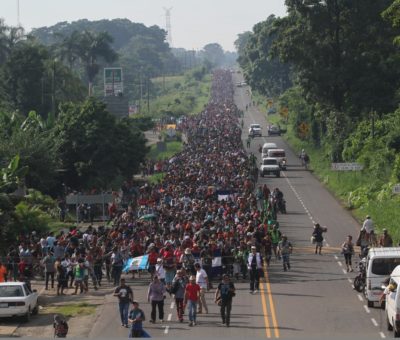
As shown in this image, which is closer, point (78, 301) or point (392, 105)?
point (78, 301)

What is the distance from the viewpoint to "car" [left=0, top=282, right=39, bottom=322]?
2953cm

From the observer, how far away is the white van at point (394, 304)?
24.1 meters

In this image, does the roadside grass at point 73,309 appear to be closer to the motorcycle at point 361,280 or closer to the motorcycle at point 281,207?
the motorcycle at point 361,280

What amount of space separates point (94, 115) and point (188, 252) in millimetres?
34013

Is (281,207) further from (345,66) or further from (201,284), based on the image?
(201,284)

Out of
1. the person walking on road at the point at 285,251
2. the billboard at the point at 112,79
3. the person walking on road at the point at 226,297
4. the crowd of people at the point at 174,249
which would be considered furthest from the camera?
the billboard at the point at 112,79

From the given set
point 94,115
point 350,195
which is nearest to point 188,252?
point 350,195

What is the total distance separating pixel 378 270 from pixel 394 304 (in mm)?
4494

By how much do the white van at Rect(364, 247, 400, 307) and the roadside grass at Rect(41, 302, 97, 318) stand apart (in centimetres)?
728

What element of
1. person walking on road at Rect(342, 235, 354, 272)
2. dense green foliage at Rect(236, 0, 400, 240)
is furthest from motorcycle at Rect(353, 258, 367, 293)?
dense green foliage at Rect(236, 0, 400, 240)

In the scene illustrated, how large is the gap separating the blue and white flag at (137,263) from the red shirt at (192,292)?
761 centimetres

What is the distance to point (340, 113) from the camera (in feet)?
244

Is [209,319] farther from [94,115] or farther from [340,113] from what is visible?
[340,113]

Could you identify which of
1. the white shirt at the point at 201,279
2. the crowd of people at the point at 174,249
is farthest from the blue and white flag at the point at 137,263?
the white shirt at the point at 201,279
